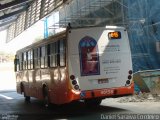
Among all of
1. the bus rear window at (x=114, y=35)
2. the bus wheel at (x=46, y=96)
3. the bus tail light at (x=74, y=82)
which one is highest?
the bus rear window at (x=114, y=35)

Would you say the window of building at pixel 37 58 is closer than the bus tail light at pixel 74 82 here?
No

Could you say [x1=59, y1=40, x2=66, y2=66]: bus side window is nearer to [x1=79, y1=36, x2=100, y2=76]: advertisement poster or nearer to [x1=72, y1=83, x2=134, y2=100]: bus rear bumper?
[x1=79, y1=36, x2=100, y2=76]: advertisement poster

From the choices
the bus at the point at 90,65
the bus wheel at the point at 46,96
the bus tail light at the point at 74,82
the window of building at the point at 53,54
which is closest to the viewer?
the bus tail light at the point at 74,82

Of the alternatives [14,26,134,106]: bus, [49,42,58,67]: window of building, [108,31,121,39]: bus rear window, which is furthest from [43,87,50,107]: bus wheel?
A: [108,31,121,39]: bus rear window

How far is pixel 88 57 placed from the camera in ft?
46.5

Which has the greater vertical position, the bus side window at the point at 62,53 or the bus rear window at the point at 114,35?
the bus rear window at the point at 114,35

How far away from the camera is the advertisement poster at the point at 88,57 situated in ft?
46.2

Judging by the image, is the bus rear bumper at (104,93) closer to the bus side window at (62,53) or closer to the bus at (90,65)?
the bus at (90,65)

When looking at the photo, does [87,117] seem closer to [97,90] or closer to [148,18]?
[97,90]

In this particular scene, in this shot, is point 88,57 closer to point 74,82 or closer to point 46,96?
point 74,82

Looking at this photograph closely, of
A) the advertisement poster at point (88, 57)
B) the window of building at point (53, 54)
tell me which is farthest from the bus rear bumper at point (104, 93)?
the window of building at point (53, 54)

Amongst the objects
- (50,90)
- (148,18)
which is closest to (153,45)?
(148,18)

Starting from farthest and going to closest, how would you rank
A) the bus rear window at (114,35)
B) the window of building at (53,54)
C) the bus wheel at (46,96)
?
1. the bus wheel at (46,96)
2. the window of building at (53,54)
3. the bus rear window at (114,35)

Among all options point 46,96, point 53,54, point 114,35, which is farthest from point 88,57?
point 46,96
